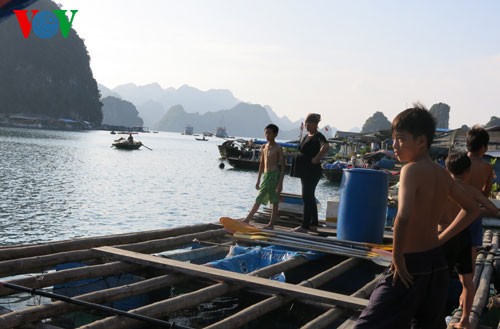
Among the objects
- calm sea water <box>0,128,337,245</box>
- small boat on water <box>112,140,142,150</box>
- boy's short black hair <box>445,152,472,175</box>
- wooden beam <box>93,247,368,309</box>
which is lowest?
calm sea water <box>0,128,337,245</box>

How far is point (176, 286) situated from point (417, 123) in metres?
4.21

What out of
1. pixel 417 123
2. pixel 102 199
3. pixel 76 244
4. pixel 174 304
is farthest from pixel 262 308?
pixel 102 199

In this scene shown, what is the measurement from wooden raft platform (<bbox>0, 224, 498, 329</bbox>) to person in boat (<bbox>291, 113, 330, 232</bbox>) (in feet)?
5.24

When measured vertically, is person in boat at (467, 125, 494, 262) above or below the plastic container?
above

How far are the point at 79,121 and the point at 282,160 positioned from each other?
156 m

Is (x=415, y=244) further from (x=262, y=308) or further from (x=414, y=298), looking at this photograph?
(x=262, y=308)

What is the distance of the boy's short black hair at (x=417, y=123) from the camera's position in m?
3.49

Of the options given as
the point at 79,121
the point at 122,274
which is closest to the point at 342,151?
the point at 122,274

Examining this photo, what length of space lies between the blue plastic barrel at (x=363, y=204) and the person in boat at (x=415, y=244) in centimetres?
403

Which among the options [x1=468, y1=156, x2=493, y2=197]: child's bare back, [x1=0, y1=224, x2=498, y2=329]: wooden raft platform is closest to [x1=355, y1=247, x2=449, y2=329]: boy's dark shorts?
[x1=0, y1=224, x2=498, y2=329]: wooden raft platform

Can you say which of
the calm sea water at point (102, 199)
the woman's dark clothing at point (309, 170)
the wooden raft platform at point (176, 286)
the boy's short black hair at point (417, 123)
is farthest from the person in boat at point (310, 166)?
the calm sea water at point (102, 199)

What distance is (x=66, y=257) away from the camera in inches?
258

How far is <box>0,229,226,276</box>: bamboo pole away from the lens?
5992 mm

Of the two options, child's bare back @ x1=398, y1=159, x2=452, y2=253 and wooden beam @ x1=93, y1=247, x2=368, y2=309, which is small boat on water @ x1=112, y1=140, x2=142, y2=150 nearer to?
wooden beam @ x1=93, y1=247, x2=368, y2=309
